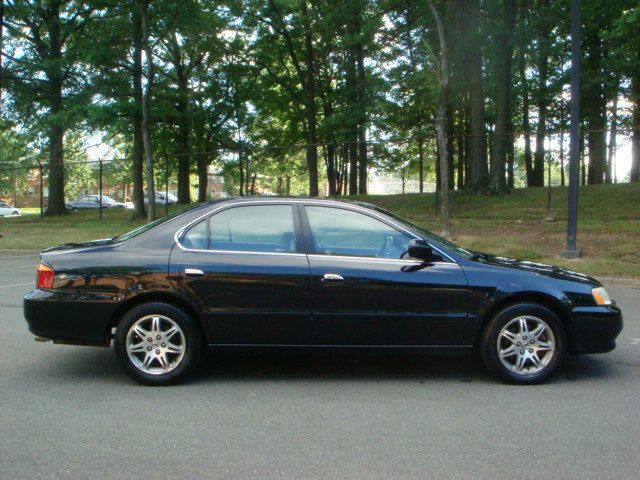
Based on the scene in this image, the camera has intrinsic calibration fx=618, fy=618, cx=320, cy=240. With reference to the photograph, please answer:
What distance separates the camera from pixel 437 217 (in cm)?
2028

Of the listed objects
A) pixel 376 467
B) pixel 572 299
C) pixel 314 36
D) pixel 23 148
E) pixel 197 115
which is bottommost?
pixel 376 467

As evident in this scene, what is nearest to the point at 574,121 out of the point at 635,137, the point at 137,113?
the point at 137,113

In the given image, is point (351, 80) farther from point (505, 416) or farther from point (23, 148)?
point (505, 416)

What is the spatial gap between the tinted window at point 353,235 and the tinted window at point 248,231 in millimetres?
234

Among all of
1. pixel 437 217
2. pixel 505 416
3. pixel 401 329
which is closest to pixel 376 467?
pixel 505 416

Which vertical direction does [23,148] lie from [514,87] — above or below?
below

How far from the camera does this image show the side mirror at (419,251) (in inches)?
198

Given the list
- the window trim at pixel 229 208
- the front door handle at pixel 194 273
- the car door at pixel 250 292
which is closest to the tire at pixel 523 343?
the car door at pixel 250 292

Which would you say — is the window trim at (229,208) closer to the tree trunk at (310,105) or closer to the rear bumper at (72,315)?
the rear bumper at (72,315)

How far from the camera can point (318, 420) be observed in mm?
4320

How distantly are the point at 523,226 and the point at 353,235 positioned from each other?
42.8ft

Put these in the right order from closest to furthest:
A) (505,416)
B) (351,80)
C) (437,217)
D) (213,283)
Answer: (505,416)
(213,283)
(437,217)
(351,80)

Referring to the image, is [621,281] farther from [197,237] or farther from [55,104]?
[55,104]

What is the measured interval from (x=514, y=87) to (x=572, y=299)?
28.3m
